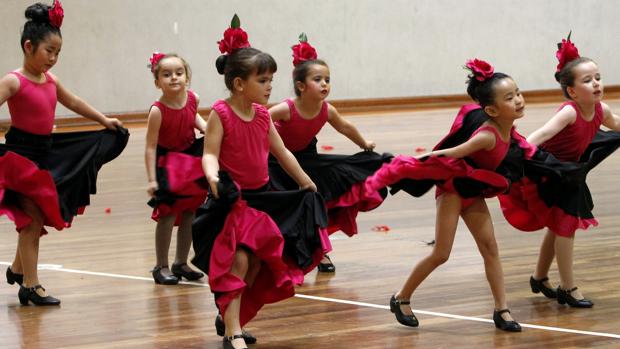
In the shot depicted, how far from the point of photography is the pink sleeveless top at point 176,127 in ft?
20.3

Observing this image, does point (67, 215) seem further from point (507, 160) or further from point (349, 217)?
point (507, 160)

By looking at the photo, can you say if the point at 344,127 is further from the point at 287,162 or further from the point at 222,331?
the point at 222,331

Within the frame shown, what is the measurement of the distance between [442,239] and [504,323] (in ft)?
1.55

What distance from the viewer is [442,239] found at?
497 centimetres

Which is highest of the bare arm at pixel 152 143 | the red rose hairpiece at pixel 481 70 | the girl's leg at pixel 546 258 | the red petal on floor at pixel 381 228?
the red rose hairpiece at pixel 481 70

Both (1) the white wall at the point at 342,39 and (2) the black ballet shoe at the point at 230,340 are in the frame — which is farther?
(1) the white wall at the point at 342,39

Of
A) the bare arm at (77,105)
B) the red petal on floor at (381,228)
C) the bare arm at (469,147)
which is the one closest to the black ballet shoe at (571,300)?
the bare arm at (469,147)

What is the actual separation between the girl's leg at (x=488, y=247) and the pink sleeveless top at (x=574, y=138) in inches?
27.5

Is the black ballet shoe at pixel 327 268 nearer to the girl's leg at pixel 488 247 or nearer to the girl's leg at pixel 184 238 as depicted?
the girl's leg at pixel 184 238

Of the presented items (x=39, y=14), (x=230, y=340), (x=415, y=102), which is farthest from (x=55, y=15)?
(x=415, y=102)

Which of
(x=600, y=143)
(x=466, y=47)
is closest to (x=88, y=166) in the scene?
(x=600, y=143)

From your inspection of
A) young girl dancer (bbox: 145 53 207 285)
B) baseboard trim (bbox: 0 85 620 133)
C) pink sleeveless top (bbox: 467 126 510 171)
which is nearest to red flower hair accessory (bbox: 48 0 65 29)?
young girl dancer (bbox: 145 53 207 285)

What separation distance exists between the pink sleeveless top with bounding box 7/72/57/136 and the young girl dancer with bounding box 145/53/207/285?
576 millimetres

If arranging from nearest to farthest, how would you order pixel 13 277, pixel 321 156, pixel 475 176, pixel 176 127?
pixel 475 176
pixel 13 277
pixel 176 127
pixel 321 156
